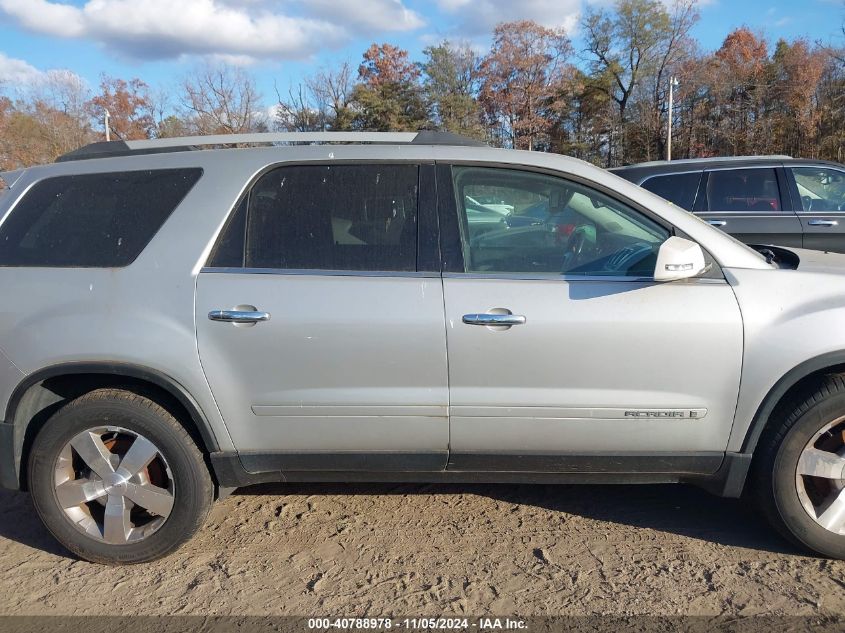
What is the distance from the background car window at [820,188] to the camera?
23.6 feet

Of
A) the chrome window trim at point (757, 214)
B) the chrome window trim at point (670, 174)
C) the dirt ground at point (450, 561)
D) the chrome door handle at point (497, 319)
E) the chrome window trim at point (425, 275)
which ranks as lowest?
the dirt ground at point (450, 561)

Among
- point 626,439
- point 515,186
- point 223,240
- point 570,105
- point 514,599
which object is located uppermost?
point 570,105

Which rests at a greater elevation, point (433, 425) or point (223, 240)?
point (223, 240)

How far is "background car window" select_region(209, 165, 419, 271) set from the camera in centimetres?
289

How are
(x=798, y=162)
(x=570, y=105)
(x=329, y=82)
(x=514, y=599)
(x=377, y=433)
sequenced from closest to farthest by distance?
(x=514, y=599)
(x=377, y=433)
(x=798, y=162)
(x=329, y=82)
(x=570, y=105)

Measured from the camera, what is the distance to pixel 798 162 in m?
7.23

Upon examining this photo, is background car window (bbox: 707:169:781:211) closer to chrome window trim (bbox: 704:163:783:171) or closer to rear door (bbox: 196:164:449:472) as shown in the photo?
Result: chrome window trim (bbox: 704:163:783:171)

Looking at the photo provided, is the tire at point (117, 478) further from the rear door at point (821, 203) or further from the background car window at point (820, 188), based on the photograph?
the background car window at point (820, 188)

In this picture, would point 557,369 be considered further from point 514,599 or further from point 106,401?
point 106,401

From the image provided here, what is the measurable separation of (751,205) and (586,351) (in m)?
5.71

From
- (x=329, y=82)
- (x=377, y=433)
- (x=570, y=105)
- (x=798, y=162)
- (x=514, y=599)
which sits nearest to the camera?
(x=514, y=599)

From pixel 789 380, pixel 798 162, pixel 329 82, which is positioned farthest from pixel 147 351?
pixel 329 82

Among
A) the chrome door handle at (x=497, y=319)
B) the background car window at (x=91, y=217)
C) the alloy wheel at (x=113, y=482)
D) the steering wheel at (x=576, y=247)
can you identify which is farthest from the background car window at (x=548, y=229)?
the alloy wheel at (x=113, y=482)

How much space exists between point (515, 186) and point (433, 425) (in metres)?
1.16
